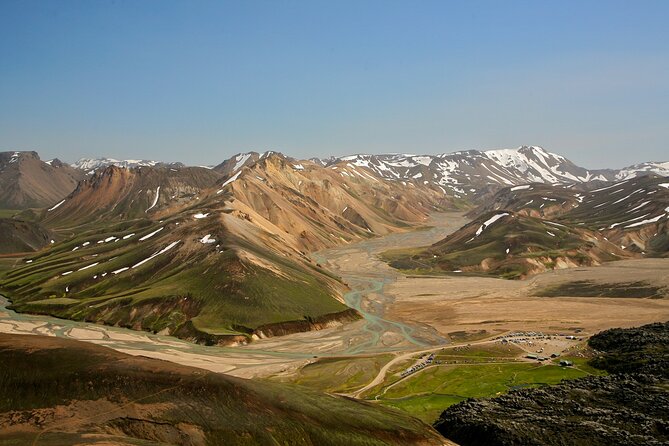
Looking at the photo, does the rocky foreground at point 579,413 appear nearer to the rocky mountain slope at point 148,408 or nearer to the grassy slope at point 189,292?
the rocky mountain slope at point 148,408

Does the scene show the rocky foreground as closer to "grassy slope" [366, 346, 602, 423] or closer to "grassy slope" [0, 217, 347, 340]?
"grassy slope" [366, 346, 602, 423]

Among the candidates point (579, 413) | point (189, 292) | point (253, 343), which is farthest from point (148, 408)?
point (189, 292)

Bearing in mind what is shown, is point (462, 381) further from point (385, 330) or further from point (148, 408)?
point (148, 408)

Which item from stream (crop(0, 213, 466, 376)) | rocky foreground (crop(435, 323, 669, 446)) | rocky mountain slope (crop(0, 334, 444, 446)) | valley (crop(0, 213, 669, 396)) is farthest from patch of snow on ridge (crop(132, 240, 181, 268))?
rocky foreground (crop(435, 323, 669, 446))

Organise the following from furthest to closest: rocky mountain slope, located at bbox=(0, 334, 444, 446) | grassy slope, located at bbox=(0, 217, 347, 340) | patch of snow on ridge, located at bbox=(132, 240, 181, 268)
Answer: patch of snow on ridge, located at bbox=(132, 240, 181, 268) → grassy slope, located at bbox=(0, 217, 347, 340) → rocky mountain slope, located at bbox=(0, 334, 444, 446)

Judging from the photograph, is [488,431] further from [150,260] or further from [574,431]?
[150,260]

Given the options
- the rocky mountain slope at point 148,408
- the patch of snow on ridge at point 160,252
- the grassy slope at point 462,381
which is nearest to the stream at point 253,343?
the grassy slope at point 462,381

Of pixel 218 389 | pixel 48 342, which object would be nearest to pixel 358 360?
pixel 218 389
